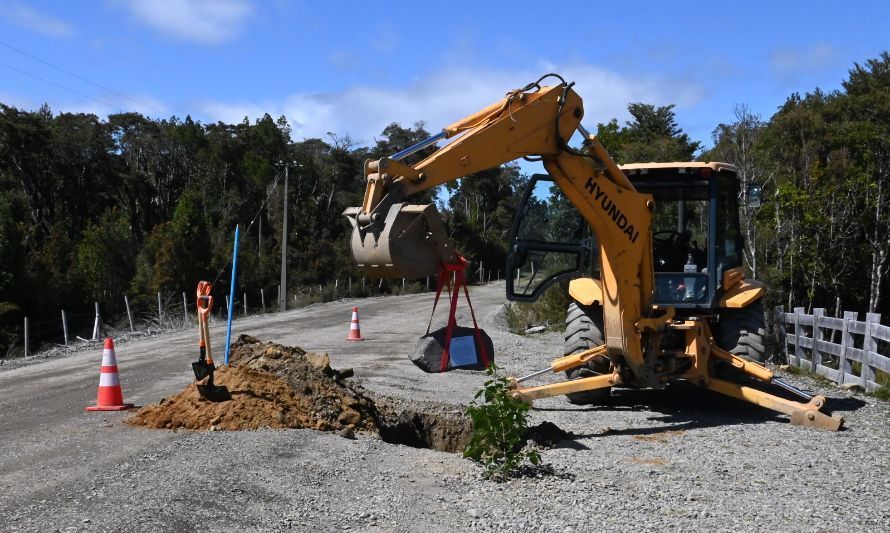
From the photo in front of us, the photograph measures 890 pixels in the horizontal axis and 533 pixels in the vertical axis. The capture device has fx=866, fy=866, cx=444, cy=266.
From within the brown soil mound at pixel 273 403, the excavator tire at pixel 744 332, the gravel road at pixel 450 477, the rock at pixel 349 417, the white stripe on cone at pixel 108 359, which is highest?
the excavator tire at pixel 744 332

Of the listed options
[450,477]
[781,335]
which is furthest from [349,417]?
[781,335]

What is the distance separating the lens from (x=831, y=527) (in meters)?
5.53

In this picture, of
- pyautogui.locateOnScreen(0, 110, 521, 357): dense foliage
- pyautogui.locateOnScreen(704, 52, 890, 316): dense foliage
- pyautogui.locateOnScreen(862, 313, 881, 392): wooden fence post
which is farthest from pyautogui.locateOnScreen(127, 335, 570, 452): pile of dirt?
pyautogui.locateOnScreen(0, 110, 521, 357): dense foliage

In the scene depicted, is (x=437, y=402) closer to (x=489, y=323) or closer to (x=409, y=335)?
(x=409, y=335)

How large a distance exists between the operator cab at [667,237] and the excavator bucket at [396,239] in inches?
80.0

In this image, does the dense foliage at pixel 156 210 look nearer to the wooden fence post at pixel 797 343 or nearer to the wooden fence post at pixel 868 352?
the wooden fence post at pixel 797 343

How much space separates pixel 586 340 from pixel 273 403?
12.6 ft

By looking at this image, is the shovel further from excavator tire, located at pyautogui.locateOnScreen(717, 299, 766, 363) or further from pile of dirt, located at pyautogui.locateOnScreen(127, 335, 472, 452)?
excavator tire, located at pyautogui.locateOnScreen(717, 299, 766, 363)

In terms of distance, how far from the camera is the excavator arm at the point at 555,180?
7.61 metres

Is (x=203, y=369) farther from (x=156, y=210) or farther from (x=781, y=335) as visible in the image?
(x=156, y=210)

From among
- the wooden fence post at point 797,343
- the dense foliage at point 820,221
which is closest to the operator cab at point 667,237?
the wooden fence post at point 797,343

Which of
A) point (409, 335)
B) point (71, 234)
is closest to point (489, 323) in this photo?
point (409, 335)

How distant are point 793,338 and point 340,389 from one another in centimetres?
970

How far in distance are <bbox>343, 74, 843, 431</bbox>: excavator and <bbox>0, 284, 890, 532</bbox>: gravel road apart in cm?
56
